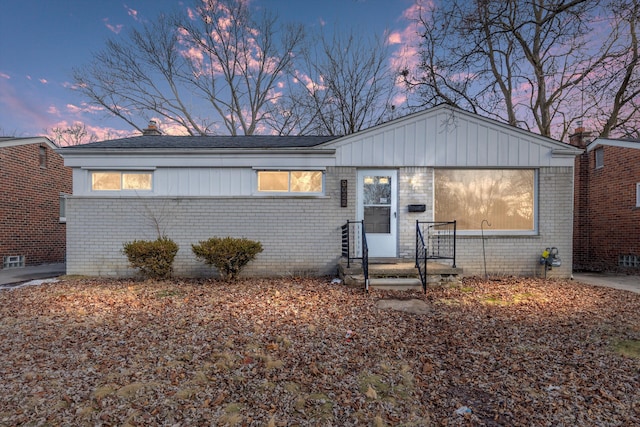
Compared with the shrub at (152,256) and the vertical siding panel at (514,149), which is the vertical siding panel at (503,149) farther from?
the shrub at (152,256)

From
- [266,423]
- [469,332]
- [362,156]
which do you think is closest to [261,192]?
[362,156]

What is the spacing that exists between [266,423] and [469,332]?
2.90 meters

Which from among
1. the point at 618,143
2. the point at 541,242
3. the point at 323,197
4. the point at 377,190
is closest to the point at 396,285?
the point at 377,190

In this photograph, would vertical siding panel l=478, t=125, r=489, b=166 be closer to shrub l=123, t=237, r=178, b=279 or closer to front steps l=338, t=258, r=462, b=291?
front steps l=338, t=258, r=462, b=291

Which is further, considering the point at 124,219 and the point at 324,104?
the point at 324,104

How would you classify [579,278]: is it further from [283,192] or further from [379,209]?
[283,192]

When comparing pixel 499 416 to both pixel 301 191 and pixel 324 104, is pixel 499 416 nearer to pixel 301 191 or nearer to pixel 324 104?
pixel 301 191

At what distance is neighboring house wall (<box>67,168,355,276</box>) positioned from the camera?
24.2ft

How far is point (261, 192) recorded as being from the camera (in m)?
7.48

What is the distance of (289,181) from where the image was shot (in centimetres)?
753

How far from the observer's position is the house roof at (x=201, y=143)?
7.32m

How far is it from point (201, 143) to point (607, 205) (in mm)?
12942

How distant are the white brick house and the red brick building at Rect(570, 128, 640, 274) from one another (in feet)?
13.1

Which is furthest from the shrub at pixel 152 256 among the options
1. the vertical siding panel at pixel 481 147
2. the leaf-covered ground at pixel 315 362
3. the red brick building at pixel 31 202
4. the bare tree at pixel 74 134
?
the bare tree at pixel 74 134
